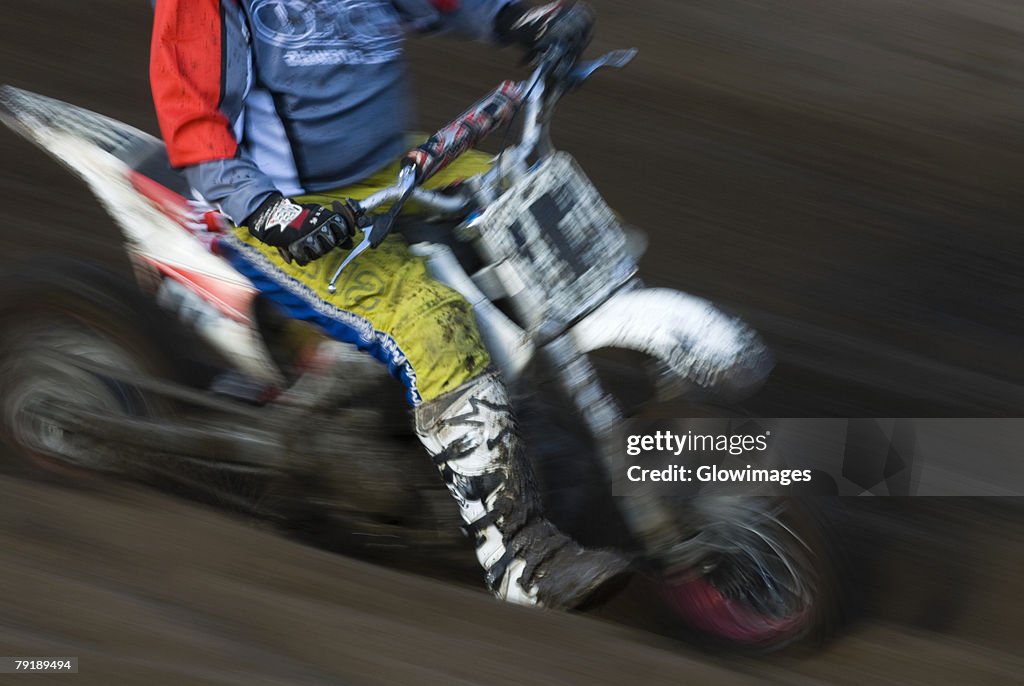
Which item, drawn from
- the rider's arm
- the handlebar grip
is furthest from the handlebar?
the rider's arm

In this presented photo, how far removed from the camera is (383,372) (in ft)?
9.93

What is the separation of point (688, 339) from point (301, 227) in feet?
2.84

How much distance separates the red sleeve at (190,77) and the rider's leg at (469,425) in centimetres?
44

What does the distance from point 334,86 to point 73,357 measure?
1008 millimetres

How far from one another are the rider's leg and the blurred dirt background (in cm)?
11

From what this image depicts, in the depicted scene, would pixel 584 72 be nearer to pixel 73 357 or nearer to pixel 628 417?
pixel 628 417

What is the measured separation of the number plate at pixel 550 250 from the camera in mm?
2928

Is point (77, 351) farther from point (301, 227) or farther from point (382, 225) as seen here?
point (382, 225)

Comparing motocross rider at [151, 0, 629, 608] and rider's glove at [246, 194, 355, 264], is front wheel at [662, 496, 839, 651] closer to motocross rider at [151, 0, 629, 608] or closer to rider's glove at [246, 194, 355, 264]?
motocross rider at [151, 0, 629, 608]

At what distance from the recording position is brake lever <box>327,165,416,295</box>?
2.76m

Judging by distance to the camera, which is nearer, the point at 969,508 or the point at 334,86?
the point at 334,86

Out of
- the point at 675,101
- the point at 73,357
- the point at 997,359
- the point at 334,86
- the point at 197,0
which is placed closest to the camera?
the point at 197,0

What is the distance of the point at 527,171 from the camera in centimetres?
299

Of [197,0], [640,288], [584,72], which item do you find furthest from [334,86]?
[640,288]
